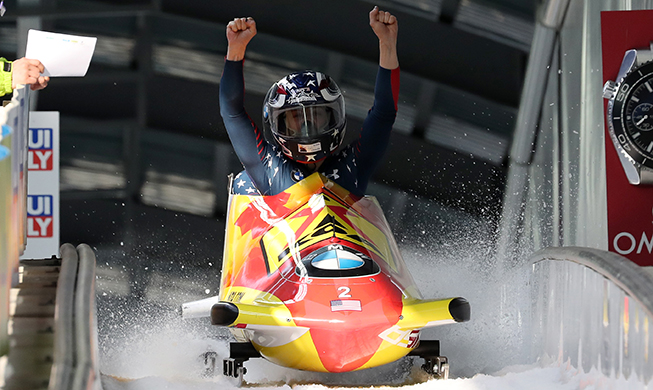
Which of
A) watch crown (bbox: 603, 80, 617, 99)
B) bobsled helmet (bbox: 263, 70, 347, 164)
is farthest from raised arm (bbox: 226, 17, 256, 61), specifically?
watch crown (bbox: 603, 80, 617, 99)

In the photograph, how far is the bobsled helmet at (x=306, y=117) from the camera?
3615 millimetres

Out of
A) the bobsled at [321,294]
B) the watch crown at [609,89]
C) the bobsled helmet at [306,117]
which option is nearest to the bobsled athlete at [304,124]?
the bobsled helmet at [306,117]

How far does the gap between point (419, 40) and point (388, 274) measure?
3.83m

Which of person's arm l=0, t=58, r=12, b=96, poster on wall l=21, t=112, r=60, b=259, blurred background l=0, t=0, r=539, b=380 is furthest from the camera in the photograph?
blurred background l=0, t=0, r=539, b=380

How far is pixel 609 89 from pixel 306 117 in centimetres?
167

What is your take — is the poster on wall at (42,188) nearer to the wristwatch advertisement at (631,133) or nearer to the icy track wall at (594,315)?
the icy track wall at (594,315)

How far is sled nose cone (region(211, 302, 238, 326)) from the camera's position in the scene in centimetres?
273

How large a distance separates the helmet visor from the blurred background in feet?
7.30

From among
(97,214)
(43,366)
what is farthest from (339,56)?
(43,366)

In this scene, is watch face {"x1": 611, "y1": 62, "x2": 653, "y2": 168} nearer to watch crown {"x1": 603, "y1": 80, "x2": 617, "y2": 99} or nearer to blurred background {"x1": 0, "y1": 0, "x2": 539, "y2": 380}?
watch crown {"x1": 603, "y1": 80, "x2": 617, "y2": 99}

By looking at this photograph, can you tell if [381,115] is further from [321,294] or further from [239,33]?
[321,294]

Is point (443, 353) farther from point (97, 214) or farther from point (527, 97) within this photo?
point (97, 214)

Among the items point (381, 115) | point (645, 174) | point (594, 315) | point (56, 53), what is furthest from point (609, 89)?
point (56, 53)

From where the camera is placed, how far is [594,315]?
9.59 ft
